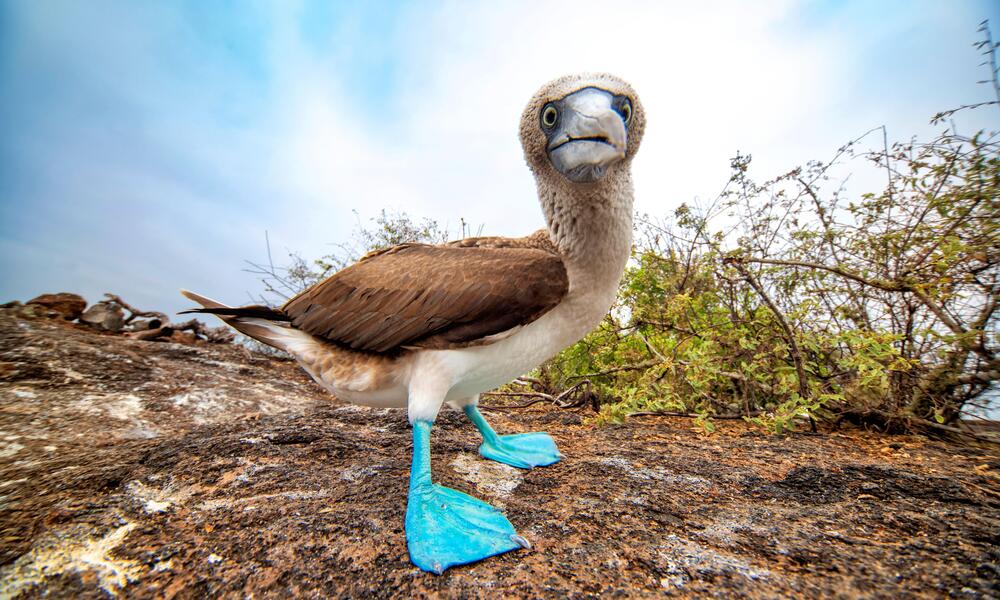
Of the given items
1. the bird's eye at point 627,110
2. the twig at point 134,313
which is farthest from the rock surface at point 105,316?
the bird's eye at point 627,110

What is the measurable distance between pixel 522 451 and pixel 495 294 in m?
1.13

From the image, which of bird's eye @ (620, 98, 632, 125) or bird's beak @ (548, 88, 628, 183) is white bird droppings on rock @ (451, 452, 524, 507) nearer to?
bird's beak @ (548, 88, 628, 183)

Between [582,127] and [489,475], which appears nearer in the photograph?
[582,127]

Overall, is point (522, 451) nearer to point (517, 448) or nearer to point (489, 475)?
point (517, 448)

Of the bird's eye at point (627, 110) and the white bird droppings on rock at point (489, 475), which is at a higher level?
the bird's eye at point (627, 110)

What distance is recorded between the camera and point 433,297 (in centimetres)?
187

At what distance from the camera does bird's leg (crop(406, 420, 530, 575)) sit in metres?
1.31

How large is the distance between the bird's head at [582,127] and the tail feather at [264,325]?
1.55 m

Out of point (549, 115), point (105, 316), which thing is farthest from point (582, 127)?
point (105, 316)

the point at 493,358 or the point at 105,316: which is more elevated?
the point at 105,316

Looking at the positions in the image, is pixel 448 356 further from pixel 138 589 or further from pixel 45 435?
pixel 45 435

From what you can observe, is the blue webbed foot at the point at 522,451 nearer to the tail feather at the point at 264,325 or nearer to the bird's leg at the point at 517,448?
the bird's leg at the point at 517,448

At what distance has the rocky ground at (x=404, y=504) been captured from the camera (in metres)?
1.15

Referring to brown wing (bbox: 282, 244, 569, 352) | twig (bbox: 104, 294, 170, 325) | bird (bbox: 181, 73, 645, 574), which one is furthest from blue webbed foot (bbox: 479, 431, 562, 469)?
Result: twig (bbox: 104, 294, 170, 325)
